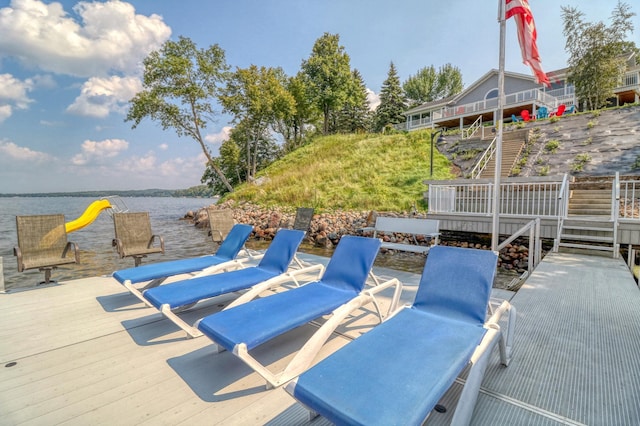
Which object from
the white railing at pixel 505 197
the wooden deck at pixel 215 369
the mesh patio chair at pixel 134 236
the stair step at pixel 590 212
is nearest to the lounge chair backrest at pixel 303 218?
the mesh patio chair at pixel 134 236

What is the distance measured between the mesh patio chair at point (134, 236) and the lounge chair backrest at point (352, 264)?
365 cm

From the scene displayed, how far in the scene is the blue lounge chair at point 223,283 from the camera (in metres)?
3.15

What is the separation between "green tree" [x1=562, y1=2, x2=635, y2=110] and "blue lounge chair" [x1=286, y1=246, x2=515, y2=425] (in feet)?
86.1

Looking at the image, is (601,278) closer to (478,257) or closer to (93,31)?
(478,257)

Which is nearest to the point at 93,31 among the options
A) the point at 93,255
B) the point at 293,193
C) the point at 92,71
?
the point at 92,71

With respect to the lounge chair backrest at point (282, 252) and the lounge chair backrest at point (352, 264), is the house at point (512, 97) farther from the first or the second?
the lounge chair backrest at point (352, 264)

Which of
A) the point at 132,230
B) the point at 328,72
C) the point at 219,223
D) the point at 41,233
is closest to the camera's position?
the point at 41,233

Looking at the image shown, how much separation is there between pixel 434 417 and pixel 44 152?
817 inches

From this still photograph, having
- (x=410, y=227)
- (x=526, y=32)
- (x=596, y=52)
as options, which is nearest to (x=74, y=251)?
(x=410, y=227)

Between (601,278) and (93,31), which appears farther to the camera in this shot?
(93,31)

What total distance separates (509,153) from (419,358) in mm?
18730

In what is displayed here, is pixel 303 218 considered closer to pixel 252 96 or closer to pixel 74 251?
pixel 74 251

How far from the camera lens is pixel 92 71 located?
15375 millimetres

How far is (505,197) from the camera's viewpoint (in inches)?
346
